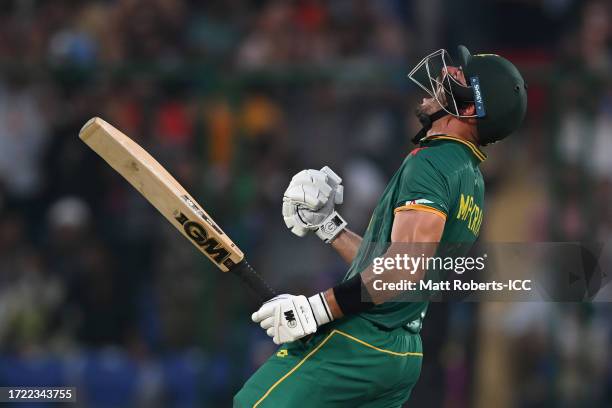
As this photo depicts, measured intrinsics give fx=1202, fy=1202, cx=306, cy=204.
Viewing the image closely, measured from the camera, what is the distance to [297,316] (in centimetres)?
461

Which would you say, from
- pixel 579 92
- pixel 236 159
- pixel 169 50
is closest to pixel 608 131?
pixel 579 92

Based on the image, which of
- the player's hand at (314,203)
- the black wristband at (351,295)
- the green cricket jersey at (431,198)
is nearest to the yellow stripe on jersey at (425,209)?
the green cricket jersey at (431,198)

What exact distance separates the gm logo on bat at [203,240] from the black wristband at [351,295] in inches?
29.8

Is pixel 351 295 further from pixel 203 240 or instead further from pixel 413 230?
pixel 203 240

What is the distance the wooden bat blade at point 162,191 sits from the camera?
17.0 feet

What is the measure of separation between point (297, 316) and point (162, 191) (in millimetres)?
991

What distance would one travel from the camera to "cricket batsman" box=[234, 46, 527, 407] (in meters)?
4.61

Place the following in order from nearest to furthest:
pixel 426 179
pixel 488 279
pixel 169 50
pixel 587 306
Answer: pixel 426 179, pixel 488 279, pixel 587 306, pixel 169 50

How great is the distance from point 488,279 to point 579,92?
1.90 metres

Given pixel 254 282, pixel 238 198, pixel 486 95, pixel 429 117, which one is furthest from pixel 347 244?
pixel 238 198

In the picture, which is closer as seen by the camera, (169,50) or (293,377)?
(293,377)

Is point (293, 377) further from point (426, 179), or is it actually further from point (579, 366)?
point (579, 366)

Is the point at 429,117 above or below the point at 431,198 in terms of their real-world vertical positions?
above

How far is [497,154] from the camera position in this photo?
8695mm
